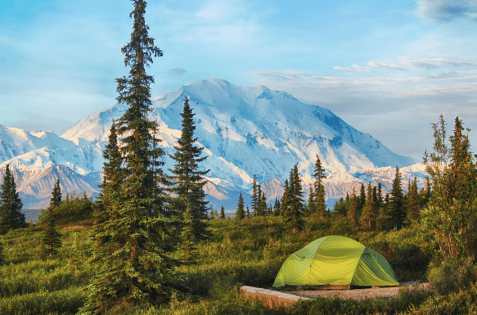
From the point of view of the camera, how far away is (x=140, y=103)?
15.5 m

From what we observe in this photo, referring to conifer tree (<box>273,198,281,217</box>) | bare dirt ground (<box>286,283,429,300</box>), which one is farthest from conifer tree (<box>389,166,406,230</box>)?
bare dirt ground (<box>286,283,429,300</box>)

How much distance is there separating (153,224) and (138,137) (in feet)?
11.6

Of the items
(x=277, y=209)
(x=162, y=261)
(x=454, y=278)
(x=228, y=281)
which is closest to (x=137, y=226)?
(x=162, y=261)

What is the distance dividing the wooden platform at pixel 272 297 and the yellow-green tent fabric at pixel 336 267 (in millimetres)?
4590

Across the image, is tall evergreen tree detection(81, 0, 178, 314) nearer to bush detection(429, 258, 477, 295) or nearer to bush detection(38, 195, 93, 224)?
bush detection(429, 258, 477, 295)

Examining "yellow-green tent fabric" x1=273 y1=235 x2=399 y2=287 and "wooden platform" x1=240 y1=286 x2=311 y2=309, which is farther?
"yellow-green tent fabric" x1=273 y1=235 x2=399 y2=287

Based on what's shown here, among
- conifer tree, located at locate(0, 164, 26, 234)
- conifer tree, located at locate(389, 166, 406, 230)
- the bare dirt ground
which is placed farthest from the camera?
conifer tree, located at locate(0, 164, 26, 234)

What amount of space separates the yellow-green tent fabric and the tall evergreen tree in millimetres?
6950

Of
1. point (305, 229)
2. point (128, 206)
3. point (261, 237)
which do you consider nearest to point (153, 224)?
point (128, 206)

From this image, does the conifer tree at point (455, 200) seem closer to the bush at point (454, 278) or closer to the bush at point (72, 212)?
the bush at point (454, 278)

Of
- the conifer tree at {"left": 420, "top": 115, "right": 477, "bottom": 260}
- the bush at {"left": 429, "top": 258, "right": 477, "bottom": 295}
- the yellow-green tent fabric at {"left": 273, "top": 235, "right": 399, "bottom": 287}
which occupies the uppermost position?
the conifer tree at {"left": 420, "top": 115, "right": 477, "bottom": 260}

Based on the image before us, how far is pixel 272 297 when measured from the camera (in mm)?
13617

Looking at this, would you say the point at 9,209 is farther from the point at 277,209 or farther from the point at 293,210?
the point at 277,209

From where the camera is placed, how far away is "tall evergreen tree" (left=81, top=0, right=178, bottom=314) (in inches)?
538
